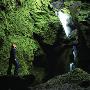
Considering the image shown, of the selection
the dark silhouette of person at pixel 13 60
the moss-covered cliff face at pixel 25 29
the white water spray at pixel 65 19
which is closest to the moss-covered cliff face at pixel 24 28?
the moss-covered cliff face at pixel 25 29

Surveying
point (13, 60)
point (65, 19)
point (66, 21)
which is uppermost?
point (65, 19)

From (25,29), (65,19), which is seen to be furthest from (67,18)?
(25,29)

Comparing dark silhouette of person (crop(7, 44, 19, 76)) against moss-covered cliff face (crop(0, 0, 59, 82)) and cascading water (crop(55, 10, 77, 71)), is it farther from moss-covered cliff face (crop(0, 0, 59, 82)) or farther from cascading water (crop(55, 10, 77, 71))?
cascading water (crop(55, 10, 77, 71))

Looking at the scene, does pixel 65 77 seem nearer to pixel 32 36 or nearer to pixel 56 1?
pixel 32 36

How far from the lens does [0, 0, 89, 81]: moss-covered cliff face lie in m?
14.8

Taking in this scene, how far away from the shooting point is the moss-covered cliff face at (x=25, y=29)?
14.8 metres

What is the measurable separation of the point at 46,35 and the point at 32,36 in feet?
3.03

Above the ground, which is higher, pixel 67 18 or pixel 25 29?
pixel 67 18

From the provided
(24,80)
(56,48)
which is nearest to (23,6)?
(56,48)

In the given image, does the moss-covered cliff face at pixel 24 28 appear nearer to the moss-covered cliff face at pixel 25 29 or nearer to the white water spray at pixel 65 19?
the moss-covered cliff face at pixel 25 29

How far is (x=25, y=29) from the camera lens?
52.6ft

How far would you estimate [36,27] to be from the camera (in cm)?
1664

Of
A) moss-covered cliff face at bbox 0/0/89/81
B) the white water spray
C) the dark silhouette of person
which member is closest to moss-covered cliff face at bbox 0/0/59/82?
moss-covered cliff face at bbox 0/0/89/81

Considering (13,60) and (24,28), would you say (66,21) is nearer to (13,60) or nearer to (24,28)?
(24,28)
